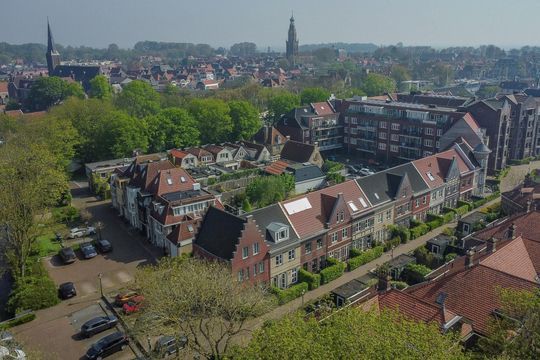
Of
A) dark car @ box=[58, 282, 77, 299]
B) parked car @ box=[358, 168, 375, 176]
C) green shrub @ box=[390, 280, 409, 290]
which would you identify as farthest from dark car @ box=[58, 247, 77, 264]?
parked car @ box=[358, 168, 375, 176]

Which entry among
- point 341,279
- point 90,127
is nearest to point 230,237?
point 341,279

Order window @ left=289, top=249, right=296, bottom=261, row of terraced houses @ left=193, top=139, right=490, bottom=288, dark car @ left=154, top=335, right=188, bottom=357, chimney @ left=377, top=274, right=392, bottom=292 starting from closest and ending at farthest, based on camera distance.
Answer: chimney @ left=377, top=274, right=392, bottom=292 → dark car @ left=154, top=335, right=188, bottom=357 → row of terraced houses @ left=193, top=139, right=490, bottom=288 → window @ left=289, top=249, right=296, bottom=261

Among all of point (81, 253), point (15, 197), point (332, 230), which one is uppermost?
point (15, 197)

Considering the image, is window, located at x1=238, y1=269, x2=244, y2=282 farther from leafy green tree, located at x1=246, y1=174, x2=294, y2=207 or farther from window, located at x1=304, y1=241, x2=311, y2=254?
leafy green tree, located at x1=246, y1=174, x2=294, y2=207

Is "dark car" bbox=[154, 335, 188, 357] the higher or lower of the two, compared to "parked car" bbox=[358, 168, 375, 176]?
lower

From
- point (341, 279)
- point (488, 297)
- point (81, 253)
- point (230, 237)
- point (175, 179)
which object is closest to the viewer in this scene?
point (488, 297)

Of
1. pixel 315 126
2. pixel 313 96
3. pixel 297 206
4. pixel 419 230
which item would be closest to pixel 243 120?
pixel 315 126

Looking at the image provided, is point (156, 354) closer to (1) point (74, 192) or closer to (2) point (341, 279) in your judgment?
(2) point (341, 279)
